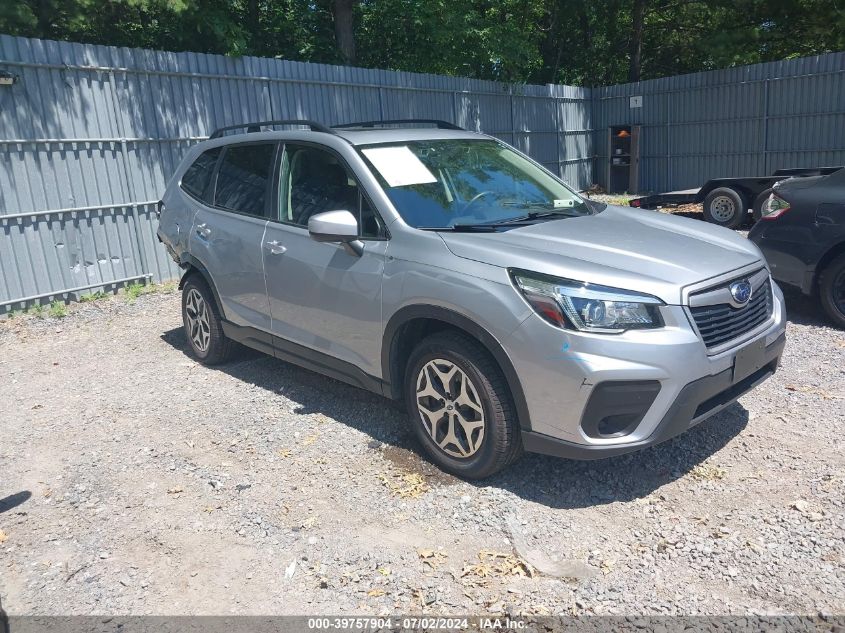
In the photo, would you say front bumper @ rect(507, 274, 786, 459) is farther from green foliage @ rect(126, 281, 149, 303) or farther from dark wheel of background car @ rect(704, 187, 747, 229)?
dark wheel of background car @ rect(704, 187, 747, 229)

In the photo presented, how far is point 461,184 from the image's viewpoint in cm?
448

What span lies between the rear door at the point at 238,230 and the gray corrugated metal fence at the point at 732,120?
14.1m

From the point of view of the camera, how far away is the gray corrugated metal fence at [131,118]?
26.3 ft

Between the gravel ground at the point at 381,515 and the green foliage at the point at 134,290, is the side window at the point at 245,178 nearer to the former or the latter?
the gravel ground at the point at 381,515

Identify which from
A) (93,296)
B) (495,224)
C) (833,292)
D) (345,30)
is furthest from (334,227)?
(345,30)

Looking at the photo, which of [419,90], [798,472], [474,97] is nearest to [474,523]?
[798,472]

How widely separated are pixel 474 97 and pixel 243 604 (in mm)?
13761

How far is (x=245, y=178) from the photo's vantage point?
17.7 feet

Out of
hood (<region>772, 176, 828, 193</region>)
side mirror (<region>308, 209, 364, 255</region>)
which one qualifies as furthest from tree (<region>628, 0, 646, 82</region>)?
side mirror (<region>308, 209, 364, 255</region>)

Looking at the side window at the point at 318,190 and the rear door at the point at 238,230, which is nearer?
the side window at the point at 318,190

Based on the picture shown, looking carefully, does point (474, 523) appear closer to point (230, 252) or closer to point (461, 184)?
point (461, 184)

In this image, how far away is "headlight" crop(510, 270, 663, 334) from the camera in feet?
11.0

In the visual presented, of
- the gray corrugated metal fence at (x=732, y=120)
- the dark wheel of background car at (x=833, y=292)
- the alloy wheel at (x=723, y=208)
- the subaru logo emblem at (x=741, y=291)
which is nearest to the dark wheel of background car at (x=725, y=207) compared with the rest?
the alloy wheel at (x=723, y=208)

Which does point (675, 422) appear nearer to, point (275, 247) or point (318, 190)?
point (318, 190)
